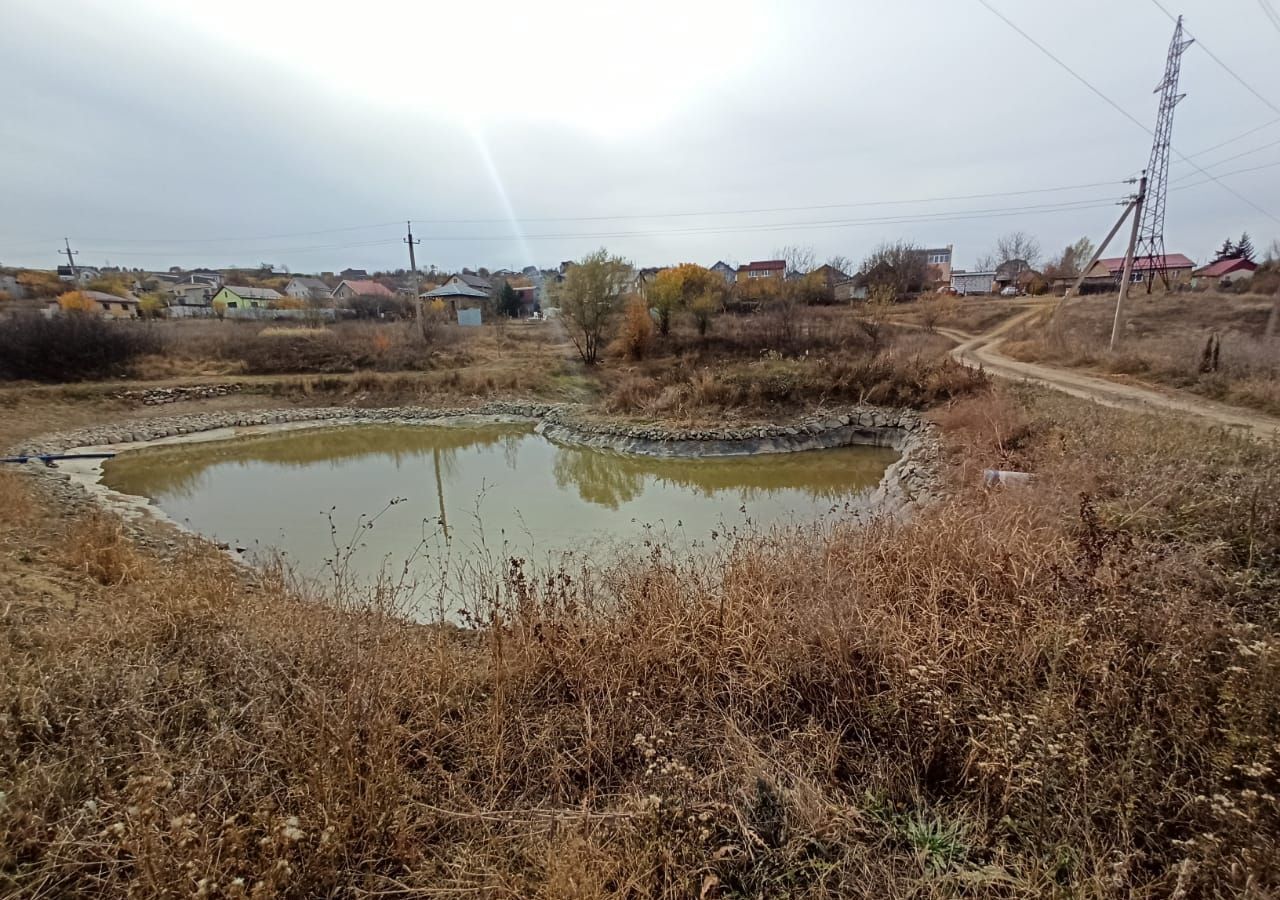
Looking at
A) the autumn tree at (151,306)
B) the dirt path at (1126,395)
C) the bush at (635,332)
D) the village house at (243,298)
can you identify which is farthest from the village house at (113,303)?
the dirt path at (1126,395)

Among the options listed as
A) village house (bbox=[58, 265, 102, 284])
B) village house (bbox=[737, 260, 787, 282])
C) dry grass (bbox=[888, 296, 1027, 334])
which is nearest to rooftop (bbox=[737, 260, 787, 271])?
village house (bbox=[737, 260, 787, 282])

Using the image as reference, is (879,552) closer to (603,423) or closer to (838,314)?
(603,423)

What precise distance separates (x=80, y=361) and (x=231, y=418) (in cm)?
770

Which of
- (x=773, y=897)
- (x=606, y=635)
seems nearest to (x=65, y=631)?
(x=606, y=635)

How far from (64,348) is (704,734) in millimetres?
28996

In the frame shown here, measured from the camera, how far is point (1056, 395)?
37.2ft

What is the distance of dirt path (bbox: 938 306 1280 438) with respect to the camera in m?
8.54

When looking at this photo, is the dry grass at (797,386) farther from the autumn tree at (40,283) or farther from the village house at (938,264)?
the autumn tree at (40,283)

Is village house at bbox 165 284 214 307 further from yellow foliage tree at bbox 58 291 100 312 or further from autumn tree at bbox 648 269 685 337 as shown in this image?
autumn tree at bbox 648 269 685 337

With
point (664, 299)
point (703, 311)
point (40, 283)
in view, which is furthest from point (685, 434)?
point (40, 283)

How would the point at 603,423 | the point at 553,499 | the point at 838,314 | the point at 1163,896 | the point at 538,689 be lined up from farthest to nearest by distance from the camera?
the point at 838,314 < the point at 603,423 < the point at 553,499 < the point at 538,689 < the point at 1163,896

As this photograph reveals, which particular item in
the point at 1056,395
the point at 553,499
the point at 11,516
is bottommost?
the point at 553,499

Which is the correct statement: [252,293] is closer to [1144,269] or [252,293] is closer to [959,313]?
[959,313]

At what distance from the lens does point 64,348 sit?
65.9 feet
